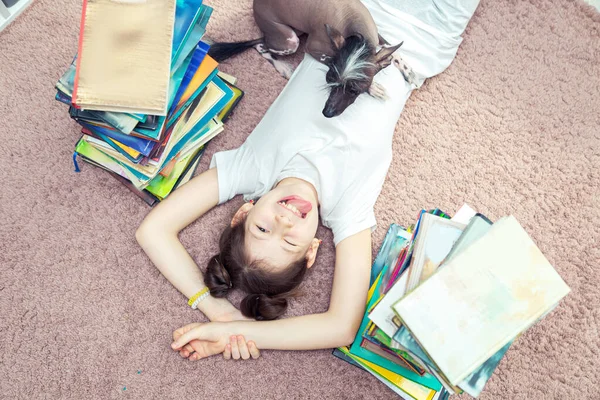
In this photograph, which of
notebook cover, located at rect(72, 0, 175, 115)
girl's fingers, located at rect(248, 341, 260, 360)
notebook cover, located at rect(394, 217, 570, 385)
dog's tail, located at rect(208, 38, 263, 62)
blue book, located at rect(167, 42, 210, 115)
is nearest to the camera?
notebook cover, located at rect(394, 217, 570, 385)

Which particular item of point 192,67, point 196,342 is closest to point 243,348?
point 196,342

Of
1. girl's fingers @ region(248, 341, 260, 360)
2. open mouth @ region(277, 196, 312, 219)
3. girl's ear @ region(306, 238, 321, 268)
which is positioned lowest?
girl's fingers @ region(248, 341, 260, 360)

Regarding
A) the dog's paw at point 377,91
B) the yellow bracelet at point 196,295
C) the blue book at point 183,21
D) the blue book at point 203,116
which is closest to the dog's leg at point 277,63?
the blue book at point 203,116

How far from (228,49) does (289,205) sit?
764 mm

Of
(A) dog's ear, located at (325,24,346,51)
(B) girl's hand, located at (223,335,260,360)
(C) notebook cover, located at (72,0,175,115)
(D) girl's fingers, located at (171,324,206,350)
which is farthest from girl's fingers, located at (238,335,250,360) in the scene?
(A) dog's ear, located at (325,24,346,51)

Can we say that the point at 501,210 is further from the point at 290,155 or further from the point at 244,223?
the point at 244,223

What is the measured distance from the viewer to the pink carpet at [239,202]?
157 centimetres

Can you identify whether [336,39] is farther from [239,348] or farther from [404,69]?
[239,348]

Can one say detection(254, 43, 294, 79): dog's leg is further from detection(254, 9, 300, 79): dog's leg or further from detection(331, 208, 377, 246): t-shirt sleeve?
detection(331, 208, 377, 246): t-shirt sleeve

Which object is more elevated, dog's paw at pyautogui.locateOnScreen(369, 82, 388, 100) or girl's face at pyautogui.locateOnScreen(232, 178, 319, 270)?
dog's paw at pyautogui.locateOnScreen(369, 82, 388, 100)

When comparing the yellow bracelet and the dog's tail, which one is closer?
the yellow bracelet

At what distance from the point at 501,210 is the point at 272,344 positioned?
971mm

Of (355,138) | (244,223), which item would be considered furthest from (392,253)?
(244,223)

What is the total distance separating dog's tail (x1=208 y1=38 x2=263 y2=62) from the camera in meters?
1.79
